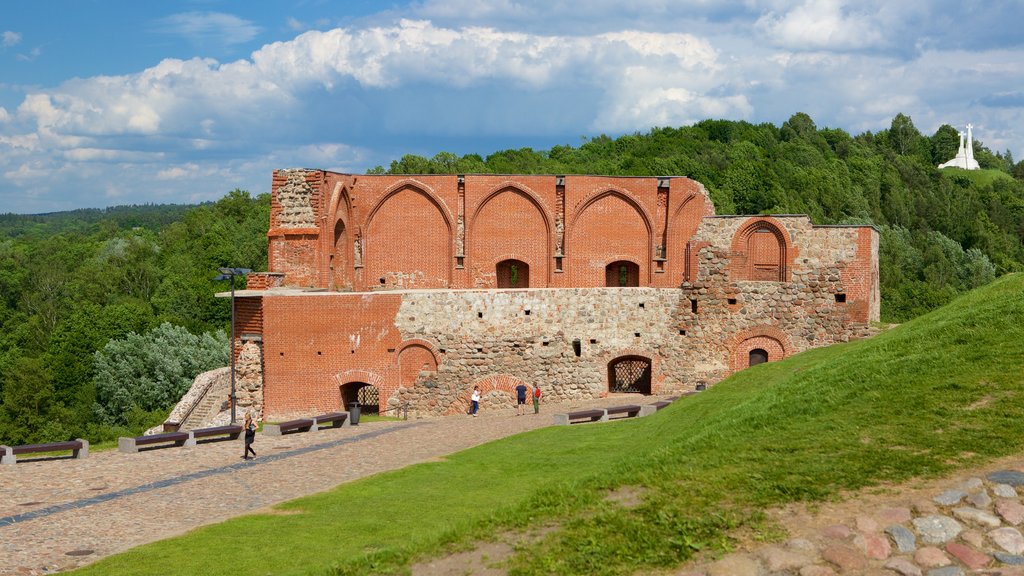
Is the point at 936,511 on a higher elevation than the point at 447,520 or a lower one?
higher

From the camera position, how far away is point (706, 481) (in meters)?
9.19

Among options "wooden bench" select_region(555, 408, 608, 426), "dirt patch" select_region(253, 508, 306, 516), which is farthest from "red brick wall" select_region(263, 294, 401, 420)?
"dirt patch" select_region(253, 508, 306, 516)

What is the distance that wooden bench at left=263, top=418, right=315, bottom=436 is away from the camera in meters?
20.5

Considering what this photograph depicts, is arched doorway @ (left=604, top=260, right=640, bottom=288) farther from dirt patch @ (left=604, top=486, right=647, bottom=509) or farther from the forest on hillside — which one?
dirt patch @ (left=604, top=486, right=647, bottom=509)

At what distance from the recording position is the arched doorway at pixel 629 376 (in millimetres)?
26719

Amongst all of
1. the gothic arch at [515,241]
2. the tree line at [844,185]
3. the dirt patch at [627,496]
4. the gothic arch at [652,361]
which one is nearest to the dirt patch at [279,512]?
the dirt patch at [627,496]

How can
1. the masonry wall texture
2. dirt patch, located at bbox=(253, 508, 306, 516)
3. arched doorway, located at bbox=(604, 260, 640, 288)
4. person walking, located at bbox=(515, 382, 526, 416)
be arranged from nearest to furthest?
1. dirt patch, located at bbox=(253, 508, 306, 516)
2. person walking, located at bbox=(515, 382, 526, 416)
3. the masonry wall texture
4. arched doorway, located at bbox=(604, 260, 640, 288)

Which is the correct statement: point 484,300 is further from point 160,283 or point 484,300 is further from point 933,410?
point 160,283

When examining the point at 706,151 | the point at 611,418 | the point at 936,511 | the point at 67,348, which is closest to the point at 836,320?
the point at 611,418

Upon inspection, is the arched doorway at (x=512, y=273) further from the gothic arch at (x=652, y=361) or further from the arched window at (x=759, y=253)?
the arched window at (x=759, y=253)

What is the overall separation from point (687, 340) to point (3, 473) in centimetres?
1689

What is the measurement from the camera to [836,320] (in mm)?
25500

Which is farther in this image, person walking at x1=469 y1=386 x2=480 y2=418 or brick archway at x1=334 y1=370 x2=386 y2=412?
brick archway at x1=334 y1=370 x2=386 y2=412

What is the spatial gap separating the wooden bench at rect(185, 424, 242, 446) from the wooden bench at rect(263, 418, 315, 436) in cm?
61
